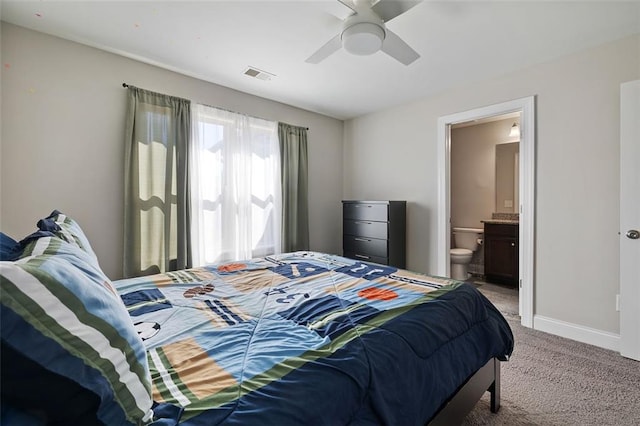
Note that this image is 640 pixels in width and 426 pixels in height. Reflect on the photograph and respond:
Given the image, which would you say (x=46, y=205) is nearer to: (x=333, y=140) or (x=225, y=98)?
(x=225, y=98)

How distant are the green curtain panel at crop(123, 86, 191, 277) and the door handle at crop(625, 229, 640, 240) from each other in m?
3.80

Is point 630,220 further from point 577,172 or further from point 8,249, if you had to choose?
point 8,249

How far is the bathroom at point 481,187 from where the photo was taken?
175 inches

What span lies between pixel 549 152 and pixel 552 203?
0.48 metres

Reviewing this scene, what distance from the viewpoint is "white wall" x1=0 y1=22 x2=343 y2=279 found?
7.07ft

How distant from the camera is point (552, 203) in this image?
2707 mm

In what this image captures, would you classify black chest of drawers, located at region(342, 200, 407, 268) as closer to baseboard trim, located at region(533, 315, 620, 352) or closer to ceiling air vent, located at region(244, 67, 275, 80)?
baseboard trim, located at region(533, 315, 620, 352)

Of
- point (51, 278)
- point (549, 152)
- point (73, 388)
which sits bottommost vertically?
point (73, 388)

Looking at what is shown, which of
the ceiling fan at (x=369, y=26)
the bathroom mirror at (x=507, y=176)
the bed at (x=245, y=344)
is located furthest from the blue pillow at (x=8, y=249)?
the bathroom mirror at (x=507, y=176)

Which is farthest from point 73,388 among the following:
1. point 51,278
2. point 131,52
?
point 131,52

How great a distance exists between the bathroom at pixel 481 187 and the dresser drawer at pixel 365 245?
1.38 m

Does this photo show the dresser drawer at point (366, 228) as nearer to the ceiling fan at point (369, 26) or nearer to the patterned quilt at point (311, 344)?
the patterned quilt at point (311, 344)

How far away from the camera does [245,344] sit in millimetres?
1035

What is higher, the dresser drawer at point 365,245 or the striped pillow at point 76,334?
the striped pillow at point 76,334
